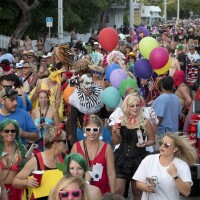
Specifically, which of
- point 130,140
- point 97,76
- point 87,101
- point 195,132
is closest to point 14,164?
point 130,140

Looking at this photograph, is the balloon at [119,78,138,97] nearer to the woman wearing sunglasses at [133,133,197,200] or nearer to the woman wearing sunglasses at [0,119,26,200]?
the woman wearing sunglasses at [0,119,26,200]

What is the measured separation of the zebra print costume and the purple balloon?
55.2 inches

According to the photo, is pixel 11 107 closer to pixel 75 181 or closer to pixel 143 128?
pixel 143 128

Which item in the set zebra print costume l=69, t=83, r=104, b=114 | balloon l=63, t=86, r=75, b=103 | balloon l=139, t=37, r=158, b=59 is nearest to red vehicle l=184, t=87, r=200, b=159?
zebra print costume l=69, t=83, r=104, b=114

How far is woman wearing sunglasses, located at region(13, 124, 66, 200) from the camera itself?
21.9 ft

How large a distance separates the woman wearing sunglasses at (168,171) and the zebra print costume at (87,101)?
2.75 m

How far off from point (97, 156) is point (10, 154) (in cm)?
91

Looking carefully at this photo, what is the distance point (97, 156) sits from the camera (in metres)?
7.25

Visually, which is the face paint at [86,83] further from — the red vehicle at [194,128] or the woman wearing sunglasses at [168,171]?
the woman wearing sunglasses at [168,171]

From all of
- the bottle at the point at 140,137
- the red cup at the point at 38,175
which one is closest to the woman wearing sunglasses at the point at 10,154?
the red cup at the point at 38,175

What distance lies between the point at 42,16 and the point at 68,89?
2996cm

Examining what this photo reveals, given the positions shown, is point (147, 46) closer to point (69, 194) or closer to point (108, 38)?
point (108, 38)

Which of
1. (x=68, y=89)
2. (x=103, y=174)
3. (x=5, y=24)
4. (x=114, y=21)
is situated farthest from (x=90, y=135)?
(x=114, y=21)

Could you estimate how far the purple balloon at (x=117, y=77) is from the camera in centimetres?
1082
